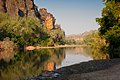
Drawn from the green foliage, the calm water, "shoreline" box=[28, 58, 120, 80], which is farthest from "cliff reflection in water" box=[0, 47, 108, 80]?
the green foliage

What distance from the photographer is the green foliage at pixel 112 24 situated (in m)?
48.3

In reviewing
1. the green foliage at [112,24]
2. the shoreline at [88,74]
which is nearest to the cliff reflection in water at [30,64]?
the shoreline at [88,74]

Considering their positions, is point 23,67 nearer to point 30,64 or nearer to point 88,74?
point 30,64

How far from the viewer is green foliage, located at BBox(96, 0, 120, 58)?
1902 inches

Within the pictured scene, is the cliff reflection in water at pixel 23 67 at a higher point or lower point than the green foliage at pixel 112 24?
lower

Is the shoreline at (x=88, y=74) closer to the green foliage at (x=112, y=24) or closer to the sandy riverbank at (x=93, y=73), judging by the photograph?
the sandy riverbank at (x=93, y=73)

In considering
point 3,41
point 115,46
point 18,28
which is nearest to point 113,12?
point 115,46

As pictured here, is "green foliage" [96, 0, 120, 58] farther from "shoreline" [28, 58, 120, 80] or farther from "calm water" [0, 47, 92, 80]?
"shoreline" [28, 58, 120, 80]

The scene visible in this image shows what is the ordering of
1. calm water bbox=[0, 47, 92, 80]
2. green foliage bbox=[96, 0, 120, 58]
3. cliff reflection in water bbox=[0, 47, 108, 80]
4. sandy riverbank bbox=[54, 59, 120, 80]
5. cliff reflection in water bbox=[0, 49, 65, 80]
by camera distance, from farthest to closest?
green foliage bbox=[96, 0, 120, 58] → cliff reflection in water bbox=[0, 47, 108, 80] → calm water bbox=[0, 47, 92, 80] → cliff reflection in water bbox=[0, 49, 65, 80] → sandy riverbank bbox=[54, 59, 120, 80]

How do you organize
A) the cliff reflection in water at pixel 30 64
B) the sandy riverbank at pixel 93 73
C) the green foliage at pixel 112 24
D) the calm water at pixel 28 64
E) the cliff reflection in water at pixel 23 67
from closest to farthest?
1. the sandy riverbank at pixel 93 73
2. the cliff reflection in water at pixel 23 67
3. the calm water at pixel 28 64
4. the cliff reflection in water at pixel 30 64
5. the green foliage at pixel 112 24

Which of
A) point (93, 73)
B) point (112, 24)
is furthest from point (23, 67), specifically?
point (93, 73)

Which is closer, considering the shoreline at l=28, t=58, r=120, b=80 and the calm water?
the shoreline at l=28, t=58, r=120, b=80

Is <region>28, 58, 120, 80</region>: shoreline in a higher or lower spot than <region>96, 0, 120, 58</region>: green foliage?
lower

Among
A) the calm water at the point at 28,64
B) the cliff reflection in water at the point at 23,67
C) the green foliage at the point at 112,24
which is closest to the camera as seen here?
the cliff reflection in water at the point at 23,67
